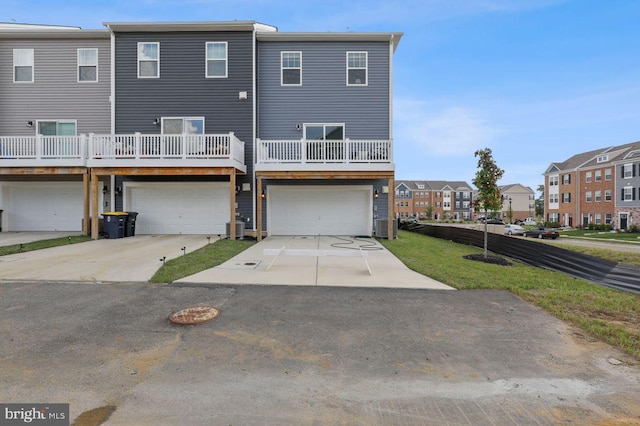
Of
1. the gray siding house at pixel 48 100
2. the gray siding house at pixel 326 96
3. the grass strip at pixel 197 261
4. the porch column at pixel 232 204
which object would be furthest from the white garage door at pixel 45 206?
the gray siding house at pixel 326 96

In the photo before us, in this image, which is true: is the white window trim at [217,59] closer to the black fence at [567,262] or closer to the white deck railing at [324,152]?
the white deck railing at [324,152]

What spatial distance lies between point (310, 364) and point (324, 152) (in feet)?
31.9

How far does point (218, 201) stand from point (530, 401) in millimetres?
12858

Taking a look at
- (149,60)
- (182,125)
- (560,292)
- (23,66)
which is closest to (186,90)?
(182,125)

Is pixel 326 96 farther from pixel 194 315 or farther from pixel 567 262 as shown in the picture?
pixel 194 315

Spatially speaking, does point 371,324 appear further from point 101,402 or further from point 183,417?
point 101,402

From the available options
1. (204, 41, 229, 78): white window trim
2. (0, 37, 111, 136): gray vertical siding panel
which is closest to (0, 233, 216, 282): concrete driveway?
(0, 37, 111, 136): gray vertical siding panel

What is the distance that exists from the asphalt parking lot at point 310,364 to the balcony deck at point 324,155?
7669 millimetres

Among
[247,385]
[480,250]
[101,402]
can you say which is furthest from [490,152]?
[101,402]

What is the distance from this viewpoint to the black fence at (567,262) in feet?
20.5

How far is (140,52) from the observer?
43.3 feet

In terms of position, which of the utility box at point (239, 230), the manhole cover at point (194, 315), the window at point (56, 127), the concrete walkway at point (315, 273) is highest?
the window at point (56, 127)

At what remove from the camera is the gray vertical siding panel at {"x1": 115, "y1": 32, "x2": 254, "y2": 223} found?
43.2 feet

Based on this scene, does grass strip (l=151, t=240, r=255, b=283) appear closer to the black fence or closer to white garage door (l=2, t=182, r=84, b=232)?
white garage door (l=2, t=182, r=84, b=232)
